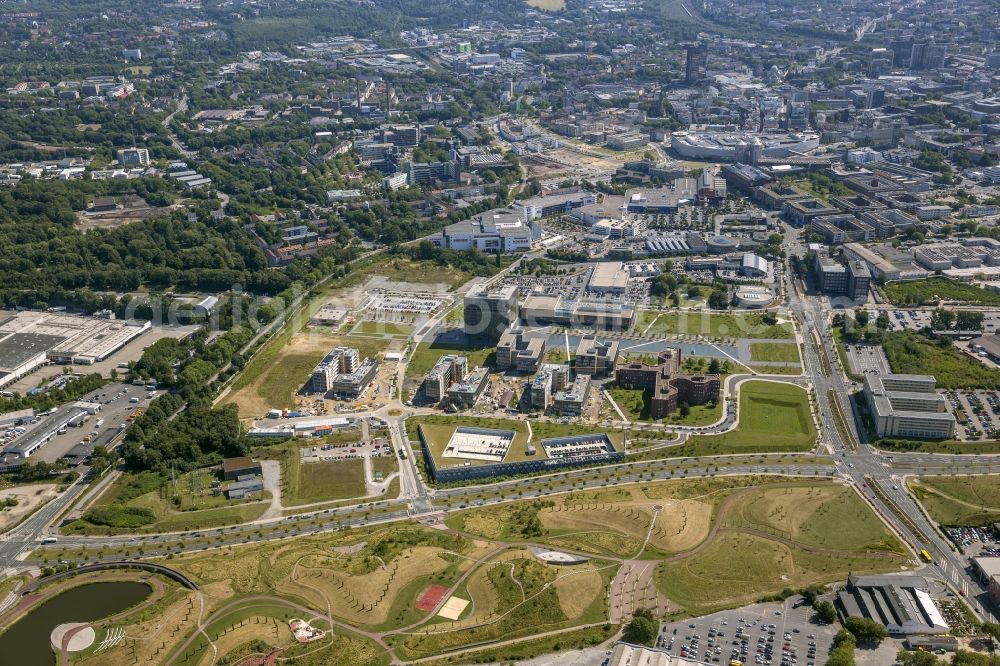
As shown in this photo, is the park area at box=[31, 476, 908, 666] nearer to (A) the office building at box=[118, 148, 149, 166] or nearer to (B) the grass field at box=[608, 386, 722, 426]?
(B) the grass field at box=[608, 386, 722, 426]

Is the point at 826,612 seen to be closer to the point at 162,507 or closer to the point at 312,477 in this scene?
the point at 312,477

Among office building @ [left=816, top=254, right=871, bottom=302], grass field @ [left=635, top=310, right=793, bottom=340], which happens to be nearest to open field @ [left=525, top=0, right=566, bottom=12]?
office building @ [left=816, top=254, right=871, bottom=302]

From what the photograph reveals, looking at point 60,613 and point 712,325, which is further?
point 712,325

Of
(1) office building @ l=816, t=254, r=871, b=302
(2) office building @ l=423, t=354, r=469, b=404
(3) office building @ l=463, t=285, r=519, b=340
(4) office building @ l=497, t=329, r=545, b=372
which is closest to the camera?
(2) office building @ l=423, t=354, r=469, b=404

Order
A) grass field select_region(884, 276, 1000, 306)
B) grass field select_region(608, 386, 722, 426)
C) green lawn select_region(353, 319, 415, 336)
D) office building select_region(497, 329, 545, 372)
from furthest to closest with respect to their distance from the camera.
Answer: grass field select_region(884, 276, 1000, 306), green lawn select_region(353, 319, 415, 336), office building select_region(497, 329, 545, 372), grass field select_region(608, 386, 722, 426)

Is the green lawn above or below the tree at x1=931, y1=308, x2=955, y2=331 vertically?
below

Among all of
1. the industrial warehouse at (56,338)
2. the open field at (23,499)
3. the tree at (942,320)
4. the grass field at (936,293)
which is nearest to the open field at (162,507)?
the open field at (23,499)

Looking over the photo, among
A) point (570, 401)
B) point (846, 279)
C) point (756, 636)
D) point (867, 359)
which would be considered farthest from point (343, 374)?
point (846, 279)

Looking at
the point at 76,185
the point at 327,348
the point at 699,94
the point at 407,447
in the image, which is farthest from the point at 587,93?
the point at 407,447
